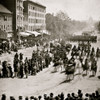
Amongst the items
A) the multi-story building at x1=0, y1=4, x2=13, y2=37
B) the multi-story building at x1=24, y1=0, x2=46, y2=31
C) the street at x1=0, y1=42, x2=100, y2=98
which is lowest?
the street at x1=0, y1=42, x2=100, y2=98

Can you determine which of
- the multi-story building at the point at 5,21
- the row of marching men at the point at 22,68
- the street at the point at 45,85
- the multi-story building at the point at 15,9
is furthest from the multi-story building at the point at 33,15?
the street at the point at 45,85

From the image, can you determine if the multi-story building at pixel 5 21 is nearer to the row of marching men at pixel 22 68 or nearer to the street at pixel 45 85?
the row of marching men at pixel 22 68

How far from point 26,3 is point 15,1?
213 inches

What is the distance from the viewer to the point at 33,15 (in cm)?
2647

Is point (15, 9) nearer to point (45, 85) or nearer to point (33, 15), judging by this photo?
point (33, 15)

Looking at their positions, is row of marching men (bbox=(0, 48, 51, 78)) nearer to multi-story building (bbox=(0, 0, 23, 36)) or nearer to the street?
the street

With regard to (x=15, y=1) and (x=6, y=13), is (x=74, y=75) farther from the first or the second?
(x=15, y=1)

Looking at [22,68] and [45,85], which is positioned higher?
[22,68]

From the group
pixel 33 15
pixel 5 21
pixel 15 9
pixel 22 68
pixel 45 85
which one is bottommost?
pixel 45 85

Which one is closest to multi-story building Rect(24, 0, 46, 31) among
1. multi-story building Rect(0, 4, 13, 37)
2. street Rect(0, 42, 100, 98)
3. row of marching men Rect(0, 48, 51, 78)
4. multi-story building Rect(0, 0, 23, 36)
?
multi-story building Rect(0, 0, 23, 36)

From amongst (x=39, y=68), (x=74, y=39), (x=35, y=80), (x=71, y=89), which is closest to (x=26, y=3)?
(x=74, y=39)

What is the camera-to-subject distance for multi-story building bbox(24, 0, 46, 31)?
80.2 feet

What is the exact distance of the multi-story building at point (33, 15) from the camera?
2445 centimetres

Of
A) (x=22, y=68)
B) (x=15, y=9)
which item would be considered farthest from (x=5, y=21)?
(x=22, y=68)
